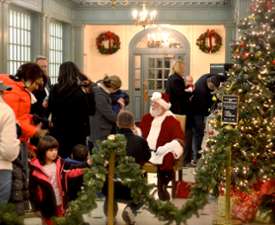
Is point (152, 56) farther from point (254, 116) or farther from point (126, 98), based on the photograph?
point (254, 116)

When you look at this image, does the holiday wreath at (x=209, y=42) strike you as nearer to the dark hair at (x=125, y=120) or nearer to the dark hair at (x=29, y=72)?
the dark hair at (x=125, y=120)

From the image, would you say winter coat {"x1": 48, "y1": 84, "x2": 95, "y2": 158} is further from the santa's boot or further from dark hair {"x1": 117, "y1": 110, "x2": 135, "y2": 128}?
the santa's boot

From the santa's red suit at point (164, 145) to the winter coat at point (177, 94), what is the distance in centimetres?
238

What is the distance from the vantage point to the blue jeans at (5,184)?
201 inches

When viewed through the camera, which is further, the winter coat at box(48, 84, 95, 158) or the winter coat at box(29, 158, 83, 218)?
the winter coat at box(48, 84, 95, 158)

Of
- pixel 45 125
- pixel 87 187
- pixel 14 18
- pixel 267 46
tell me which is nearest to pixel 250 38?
pixel 267 46

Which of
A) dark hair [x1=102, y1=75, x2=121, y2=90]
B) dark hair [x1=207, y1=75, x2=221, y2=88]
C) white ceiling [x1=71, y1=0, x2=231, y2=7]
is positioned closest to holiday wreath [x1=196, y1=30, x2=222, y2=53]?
white ceiling [x1=71, y1=0, x2=231, y2=7]

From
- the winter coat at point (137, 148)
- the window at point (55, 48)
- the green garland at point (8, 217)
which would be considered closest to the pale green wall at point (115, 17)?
the window at point (55, 48)

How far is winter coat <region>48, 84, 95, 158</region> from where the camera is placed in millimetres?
6855

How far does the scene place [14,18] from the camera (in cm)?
1230

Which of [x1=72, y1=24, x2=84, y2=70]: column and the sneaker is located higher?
[x1=72, y1=24, x2=84, y2=70]: column

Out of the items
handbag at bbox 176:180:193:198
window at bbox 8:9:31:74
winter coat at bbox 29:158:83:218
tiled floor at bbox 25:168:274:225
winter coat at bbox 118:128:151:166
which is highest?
window at bbox 8:9:31:74

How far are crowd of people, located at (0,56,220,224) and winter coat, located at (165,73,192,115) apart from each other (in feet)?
4.05

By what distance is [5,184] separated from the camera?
5137 mm
